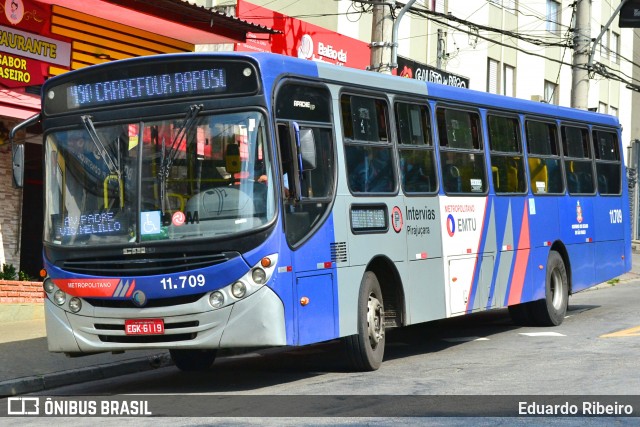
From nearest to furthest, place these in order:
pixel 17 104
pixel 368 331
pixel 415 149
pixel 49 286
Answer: pixel 49 286 → pixel 368 331 → pixel 415 149 → pixel 17 104

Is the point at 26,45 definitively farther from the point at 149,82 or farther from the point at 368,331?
the point at 368,331

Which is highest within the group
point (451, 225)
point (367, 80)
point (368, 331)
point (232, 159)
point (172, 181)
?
point (367, 80)

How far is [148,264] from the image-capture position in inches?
407

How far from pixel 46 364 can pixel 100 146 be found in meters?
3.13

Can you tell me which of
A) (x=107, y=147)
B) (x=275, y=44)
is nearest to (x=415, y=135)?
(x=107, y=147)

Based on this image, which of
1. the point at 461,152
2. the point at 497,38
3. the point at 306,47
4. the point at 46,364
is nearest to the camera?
the point at 46,364

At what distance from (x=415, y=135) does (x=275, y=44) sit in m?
11.3

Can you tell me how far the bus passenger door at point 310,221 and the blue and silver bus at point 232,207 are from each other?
0.7 inches

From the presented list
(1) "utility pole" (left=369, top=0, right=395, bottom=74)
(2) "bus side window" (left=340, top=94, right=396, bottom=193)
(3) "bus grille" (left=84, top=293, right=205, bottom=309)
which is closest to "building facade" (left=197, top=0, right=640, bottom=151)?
(1) "utility pole" (left=369, top=0, right=395, bottom=74)

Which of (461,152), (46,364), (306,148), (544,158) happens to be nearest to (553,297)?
(544,158)

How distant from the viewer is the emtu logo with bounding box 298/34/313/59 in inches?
962

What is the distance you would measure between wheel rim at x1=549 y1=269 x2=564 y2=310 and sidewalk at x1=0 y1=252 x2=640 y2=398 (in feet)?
19.7

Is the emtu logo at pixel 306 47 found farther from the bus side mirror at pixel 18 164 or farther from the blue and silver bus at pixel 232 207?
the bus side mirror at pixel 18 164

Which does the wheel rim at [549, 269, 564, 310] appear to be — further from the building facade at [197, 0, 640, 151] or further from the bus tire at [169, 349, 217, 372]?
the building facade at [197, 0, 640, 151]
